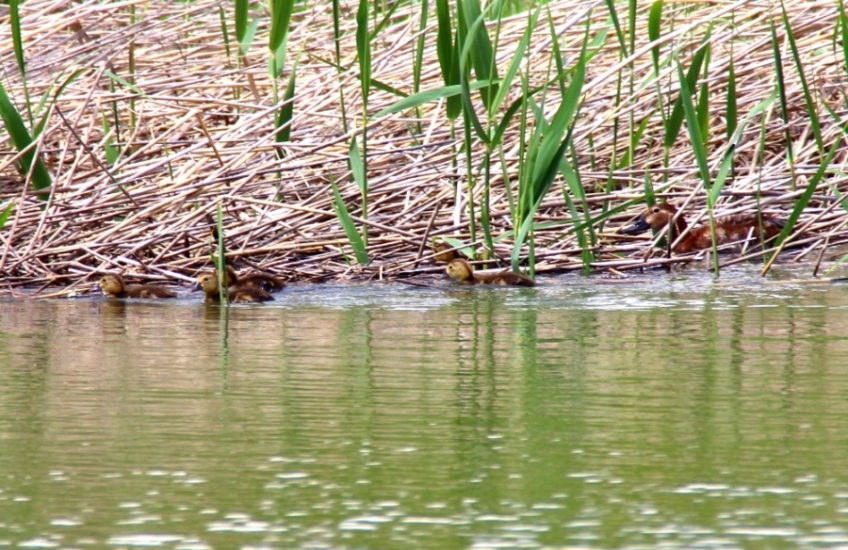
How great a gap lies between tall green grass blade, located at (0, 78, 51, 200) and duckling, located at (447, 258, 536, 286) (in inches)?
67.3

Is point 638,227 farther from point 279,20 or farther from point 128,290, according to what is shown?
point 128,290

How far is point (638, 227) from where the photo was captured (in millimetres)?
5676

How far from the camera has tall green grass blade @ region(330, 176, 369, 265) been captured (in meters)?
4.97

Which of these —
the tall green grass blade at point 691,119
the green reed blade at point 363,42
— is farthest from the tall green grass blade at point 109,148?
the tall green grass blade at point 691,119

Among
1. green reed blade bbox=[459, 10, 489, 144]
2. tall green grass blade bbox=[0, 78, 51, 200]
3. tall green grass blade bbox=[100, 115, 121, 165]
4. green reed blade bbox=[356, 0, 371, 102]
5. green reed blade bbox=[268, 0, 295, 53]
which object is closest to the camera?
green reed blade bbox=[459, 10, 489, 144]

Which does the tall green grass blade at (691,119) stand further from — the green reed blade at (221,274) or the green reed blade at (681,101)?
the green reed blade at (221,274)

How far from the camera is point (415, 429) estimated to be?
7.80 ft

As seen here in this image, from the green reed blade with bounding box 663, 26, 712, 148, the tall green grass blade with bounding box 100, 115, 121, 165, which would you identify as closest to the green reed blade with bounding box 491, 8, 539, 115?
the green reed blade with bounding box 663, 26, 712, 148

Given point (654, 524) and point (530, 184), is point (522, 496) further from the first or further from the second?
point (530, 184)

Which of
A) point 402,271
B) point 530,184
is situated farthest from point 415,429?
point 402,271

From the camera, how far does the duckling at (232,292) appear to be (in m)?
4.51

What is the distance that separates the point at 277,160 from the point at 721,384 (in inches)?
130

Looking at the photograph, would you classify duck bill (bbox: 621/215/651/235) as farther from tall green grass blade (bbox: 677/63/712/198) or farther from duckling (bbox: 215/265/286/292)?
duckling (bbox: 215/265/286/292)

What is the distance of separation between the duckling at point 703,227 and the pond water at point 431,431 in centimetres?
145
